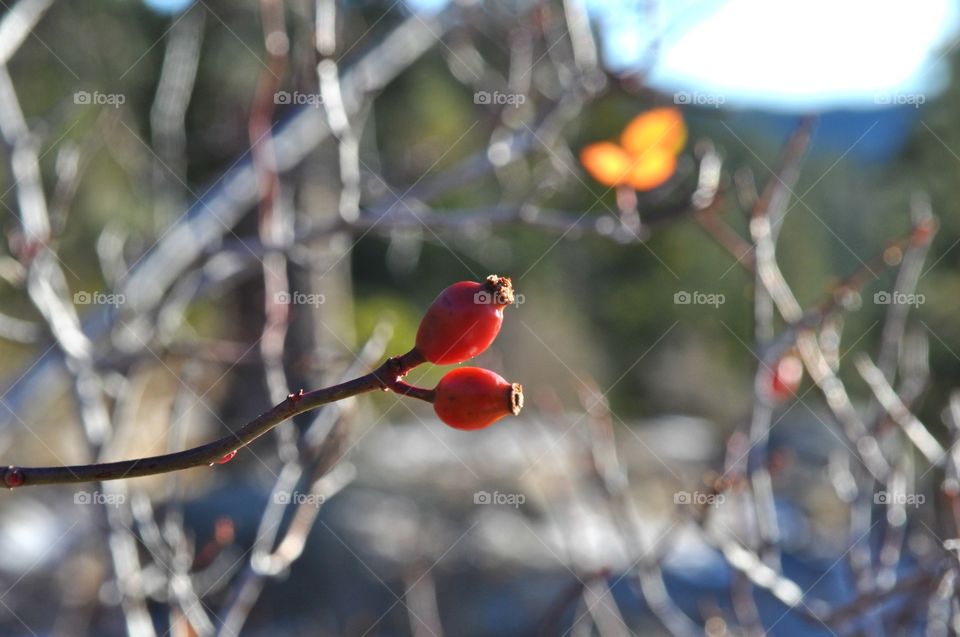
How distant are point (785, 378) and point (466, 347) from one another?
1799 millimetres

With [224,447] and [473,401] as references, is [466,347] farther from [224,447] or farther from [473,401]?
[224,447]

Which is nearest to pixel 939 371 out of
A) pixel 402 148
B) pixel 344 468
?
pixel 402 148

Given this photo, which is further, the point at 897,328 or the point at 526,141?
the point at 526,141

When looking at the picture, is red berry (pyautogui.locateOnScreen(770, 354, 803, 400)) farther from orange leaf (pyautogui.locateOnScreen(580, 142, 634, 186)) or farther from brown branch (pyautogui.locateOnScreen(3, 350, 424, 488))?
brown branch (pyautogui.locateOnScreen(3, 350, 424, 488))

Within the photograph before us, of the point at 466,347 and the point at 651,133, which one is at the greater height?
the point at 651,133

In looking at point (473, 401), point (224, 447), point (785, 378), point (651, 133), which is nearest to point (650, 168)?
point (651, 133)

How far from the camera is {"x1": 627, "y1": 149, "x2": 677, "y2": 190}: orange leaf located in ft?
8.89

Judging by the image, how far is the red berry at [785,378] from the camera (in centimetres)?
232

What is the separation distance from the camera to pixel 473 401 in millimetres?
886

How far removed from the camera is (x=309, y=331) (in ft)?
21.6

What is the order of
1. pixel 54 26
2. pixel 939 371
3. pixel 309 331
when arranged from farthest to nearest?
pixel 939 371, pixel 54 26, pixel 309 331

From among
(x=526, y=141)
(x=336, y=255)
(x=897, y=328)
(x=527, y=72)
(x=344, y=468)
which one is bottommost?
(x=344, y=468)

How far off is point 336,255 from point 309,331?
3517mm

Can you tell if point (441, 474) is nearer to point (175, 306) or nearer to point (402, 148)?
point (402, 148)
